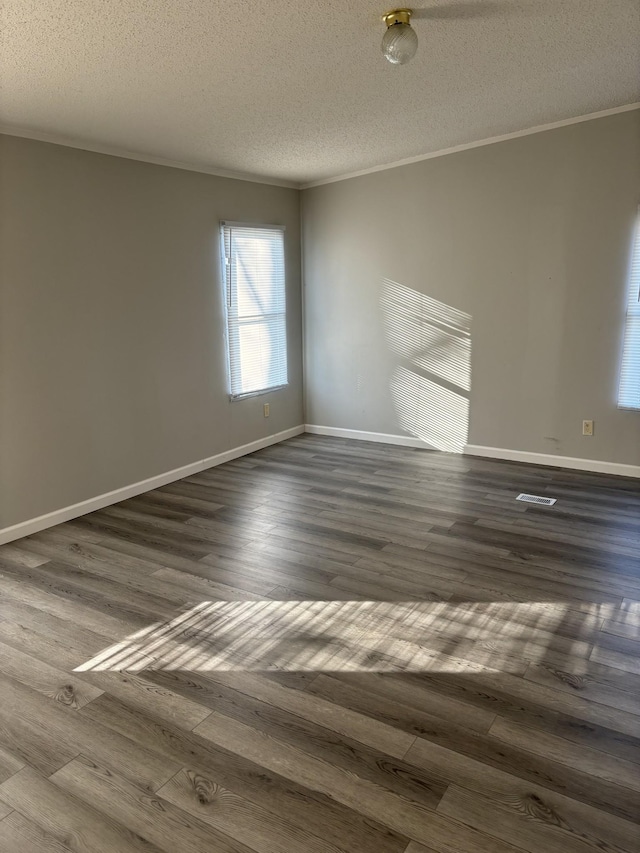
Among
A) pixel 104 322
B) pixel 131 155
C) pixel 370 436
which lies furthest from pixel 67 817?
pixel 370 436

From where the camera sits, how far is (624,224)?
420 cm

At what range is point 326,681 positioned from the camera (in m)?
2.27

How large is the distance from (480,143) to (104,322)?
3146mm

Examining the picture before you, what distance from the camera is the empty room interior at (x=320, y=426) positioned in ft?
6.12

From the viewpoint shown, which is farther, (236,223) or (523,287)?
(236,223)

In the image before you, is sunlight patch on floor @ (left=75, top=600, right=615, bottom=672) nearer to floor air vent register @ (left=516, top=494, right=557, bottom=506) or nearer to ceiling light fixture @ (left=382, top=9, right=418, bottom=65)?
floor air vent register @ (left=516, top=494, right=557, bottom=506)

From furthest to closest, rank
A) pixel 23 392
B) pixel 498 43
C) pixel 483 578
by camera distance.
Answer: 1. pixel 23 392
2. pixel 483 578
3. pixel 498 43

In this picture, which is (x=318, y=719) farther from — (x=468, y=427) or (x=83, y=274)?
(x=468, y=427)

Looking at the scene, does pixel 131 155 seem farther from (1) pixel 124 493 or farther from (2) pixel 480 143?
(2) pixel 480 143

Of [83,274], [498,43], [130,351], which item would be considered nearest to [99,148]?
[83,274]

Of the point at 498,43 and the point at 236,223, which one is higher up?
the point at 498,43

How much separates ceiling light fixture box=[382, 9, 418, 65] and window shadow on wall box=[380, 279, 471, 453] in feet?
9.10

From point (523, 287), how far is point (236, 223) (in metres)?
2.40

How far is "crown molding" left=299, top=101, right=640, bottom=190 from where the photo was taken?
13.3ft
